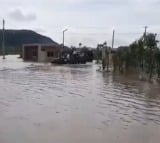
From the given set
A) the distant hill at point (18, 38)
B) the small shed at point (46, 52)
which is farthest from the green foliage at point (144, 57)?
the distant hill at point (18, 38)

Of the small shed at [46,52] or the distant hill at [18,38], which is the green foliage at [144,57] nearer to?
the small shed at [46,52]

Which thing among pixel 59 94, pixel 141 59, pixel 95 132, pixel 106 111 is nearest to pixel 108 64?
pixel 141 59

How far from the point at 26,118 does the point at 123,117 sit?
2782 mm

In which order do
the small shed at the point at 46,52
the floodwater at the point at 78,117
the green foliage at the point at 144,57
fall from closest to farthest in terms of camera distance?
1. the floodwater at the point at 78,117
2. the green foliage at the point at 144,57
3. the small shed at the point at 46,52

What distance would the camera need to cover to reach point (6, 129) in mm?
10609

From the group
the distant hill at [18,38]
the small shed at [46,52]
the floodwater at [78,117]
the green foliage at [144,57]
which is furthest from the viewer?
the distant hill at [18,38]

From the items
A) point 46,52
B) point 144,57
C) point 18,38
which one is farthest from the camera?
point 18,38

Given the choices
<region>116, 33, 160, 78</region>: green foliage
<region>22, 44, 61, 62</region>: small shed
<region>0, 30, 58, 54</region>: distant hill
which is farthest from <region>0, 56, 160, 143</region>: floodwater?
<region>0, 30, 58, 54</region>: distant hill

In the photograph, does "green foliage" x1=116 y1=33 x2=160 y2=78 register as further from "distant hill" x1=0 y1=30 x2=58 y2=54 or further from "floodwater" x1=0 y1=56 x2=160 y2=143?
"distant hill" x1=0 y1=30 x2=58 y2=54

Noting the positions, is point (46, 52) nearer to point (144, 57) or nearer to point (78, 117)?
point (144, 57)

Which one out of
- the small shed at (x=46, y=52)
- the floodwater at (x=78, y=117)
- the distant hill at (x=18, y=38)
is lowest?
the floodwater at (x=78, y=117)

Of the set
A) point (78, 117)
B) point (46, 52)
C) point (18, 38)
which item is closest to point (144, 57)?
point (78, 117)

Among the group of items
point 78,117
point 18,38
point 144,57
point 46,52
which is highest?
point 18,38

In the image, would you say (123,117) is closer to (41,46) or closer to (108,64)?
(108,64)
